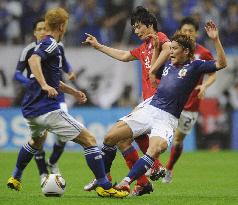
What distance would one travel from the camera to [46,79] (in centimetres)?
950

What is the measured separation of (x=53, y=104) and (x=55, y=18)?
1.01 metres

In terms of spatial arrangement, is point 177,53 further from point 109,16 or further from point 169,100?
point 109,16

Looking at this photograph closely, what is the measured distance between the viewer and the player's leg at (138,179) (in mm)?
9875

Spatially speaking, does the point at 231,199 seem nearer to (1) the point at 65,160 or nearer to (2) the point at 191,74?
(2) the point at 191,74

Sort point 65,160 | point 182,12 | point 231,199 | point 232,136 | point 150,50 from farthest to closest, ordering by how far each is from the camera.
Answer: point 182,12 → point 232,136 → point 65,160 → point 150,50 → point 231,199

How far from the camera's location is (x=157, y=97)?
32.1 ft

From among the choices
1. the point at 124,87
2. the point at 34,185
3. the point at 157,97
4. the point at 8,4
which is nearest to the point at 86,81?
the point at 124,87

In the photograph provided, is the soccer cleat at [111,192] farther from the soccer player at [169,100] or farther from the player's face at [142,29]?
the player's face at [142,29]

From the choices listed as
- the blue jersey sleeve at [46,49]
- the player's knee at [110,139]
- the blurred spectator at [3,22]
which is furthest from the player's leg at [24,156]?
the blurred spectator at [3,22]

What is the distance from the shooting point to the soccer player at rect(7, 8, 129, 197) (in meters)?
9.23

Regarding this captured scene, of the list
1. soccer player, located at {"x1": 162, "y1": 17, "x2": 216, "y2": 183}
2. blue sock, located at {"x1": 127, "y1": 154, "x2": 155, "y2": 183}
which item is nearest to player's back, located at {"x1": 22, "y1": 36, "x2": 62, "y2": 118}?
blue sock, located at {"x1": 127, "y1": 154, "x2": 155, "y2": 183}

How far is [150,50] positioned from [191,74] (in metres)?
0.97

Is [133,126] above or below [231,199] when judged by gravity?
above

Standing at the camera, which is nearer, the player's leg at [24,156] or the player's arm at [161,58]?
the player's arm at [161,58]
